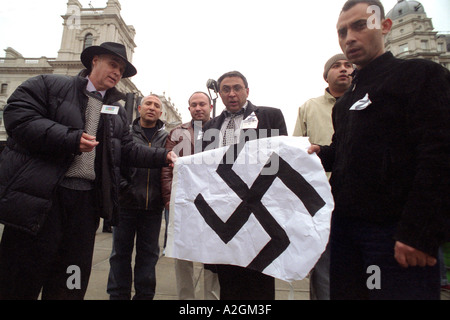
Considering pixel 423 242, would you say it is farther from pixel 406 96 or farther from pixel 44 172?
pixel 44 172

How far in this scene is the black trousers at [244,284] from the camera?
1.58 metres

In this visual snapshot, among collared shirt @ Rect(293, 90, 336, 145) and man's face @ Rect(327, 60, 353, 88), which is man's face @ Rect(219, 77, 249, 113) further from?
man's face @ Rect(327, 60, 353, 88)

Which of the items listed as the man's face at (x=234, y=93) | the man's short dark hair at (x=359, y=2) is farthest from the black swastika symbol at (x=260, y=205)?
the man's short dark hair at (x=359, y=2)

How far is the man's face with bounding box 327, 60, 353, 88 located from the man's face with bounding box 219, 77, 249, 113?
926mm

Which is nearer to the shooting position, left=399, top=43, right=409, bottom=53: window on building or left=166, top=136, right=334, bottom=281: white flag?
left=166, top=136, right=334, bottom=281: white flag

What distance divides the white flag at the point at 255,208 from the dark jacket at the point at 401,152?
0.76 feet

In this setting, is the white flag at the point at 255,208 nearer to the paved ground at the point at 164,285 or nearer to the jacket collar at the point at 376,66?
the jacket collar at the point at 376,66

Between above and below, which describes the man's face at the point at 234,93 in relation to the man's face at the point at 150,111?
below

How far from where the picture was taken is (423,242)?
0.91 m

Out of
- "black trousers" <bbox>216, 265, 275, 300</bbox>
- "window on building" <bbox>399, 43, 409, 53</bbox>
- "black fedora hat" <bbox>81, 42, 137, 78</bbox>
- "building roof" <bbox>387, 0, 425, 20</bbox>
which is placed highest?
"building roof" <bbox>387, 0, 425, 20</bbox>

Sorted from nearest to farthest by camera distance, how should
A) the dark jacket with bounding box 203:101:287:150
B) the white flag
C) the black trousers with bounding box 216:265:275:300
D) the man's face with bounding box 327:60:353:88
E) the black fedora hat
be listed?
the white flag
the black trousers with bounding box 216:265:275:300
the black fedora hat
the dark jacket with bounding box 203:101:287:150
the man's face with bounding box 327:60:353:88

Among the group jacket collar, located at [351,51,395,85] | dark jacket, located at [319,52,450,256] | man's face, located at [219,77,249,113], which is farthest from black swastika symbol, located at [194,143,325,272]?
jacket collar, located at [351,51,395,85]

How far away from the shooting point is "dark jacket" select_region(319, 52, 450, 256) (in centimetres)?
92

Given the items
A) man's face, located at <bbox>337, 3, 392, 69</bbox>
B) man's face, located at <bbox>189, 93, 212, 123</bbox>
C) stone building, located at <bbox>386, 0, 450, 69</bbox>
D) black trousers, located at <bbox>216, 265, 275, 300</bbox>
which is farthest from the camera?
stone building, located at <bbox>386, 0, 450, 69</bbox>
